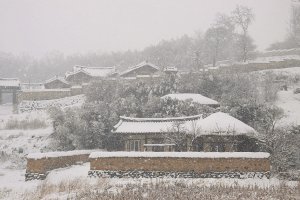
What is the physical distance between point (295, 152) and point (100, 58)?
59.7 m

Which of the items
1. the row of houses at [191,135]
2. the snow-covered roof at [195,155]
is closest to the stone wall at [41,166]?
the snow-covered roof at [195,155]

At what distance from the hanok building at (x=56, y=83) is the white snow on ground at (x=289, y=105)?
25.3 meters

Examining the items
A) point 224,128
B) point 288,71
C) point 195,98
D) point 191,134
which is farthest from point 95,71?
point 224,128

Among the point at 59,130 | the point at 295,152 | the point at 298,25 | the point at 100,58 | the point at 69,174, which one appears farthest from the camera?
the point at 100,58

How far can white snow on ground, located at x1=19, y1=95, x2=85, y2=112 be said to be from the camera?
37425mm

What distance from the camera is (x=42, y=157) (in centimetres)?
1947

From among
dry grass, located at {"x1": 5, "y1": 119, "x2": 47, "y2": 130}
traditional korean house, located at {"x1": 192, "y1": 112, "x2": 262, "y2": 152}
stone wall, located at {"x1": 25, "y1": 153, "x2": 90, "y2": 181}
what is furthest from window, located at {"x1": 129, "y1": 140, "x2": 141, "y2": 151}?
dry grass, located at {"x1": 5, "y1": 119, "x2": 47, "y2": 130}

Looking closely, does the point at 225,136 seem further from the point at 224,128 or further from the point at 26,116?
the point at 26,116

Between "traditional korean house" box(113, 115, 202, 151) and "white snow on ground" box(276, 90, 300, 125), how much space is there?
7378 mm

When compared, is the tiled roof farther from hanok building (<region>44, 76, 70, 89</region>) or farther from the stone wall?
hanok building (<region>44, 76, 70, 89</region>)

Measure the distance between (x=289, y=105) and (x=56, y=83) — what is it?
91.6ft

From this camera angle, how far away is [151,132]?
24.0 m

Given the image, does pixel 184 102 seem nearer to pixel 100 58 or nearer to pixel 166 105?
pixel 166 105

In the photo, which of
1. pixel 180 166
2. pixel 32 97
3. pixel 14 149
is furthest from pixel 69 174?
pixel 32 97
